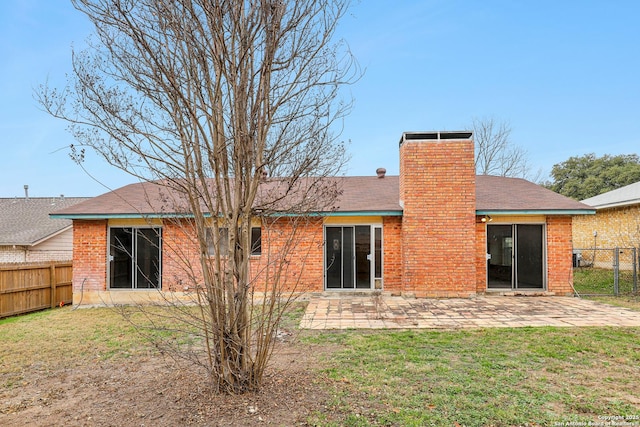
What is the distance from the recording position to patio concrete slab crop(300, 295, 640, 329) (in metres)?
7.03

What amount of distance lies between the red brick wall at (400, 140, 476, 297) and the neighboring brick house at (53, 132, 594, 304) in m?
0.03

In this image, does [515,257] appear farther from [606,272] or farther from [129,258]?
[129,258]

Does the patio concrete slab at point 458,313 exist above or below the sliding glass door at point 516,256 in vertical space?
below

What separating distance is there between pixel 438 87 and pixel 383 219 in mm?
7957

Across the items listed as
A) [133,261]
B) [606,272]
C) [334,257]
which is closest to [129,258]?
[133,261]

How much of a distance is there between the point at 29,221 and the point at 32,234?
81.0 inches

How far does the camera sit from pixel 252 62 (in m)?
3.64

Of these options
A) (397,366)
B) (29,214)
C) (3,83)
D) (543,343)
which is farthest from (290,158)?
(29,214)

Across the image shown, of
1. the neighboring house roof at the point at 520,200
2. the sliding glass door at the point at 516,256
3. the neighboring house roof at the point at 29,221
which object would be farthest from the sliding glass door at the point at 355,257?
the neighboring house roof at the point at 29,221

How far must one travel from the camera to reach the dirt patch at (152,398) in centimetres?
335

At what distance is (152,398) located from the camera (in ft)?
12.4

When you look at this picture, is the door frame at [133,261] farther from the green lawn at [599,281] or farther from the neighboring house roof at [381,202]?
the green lawn at [599,281]

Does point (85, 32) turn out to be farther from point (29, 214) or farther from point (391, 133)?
point (29, 214)

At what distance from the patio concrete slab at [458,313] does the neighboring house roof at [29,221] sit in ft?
45.8
